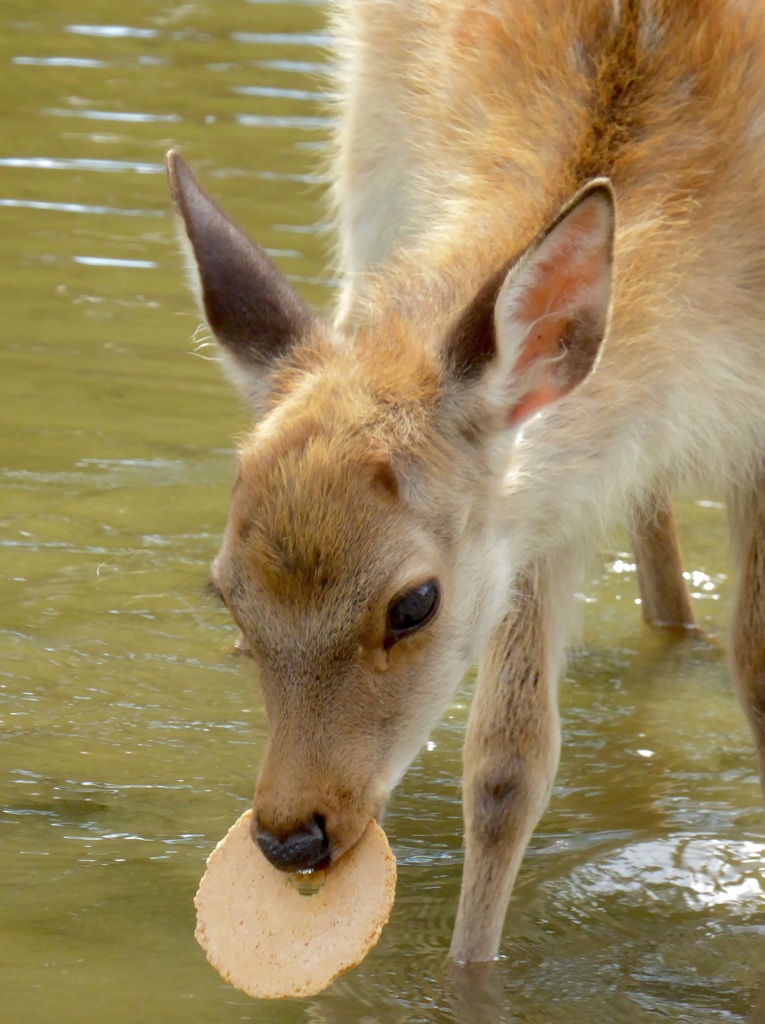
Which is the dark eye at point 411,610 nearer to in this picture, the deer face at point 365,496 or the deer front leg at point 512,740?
the deer face at point 365,496

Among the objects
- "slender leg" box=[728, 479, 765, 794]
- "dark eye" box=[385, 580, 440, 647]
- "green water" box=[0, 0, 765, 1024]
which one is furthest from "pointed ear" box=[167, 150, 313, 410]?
"green water" box=[0, 0, 765, 1024]

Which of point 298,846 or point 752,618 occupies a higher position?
point 298,846

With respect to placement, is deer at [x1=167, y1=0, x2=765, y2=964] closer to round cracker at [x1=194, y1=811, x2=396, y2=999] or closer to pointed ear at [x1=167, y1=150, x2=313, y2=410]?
pointed ear at [x1=167, y1=150, x2=313, y2=410]

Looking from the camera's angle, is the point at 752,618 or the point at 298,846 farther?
the point at 752,618

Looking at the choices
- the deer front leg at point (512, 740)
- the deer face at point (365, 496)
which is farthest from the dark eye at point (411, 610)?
the deer front leg at point (512, 740)

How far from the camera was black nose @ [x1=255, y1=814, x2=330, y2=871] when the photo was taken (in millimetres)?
4664

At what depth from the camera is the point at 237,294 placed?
523 centimetres

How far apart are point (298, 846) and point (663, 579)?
361 cm

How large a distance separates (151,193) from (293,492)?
26.3 ft

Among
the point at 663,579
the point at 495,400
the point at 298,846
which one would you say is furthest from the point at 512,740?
the point at 663,579

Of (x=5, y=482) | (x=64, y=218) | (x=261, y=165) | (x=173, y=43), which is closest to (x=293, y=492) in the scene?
(x=5, y=482)

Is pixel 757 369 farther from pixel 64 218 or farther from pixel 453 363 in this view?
pixel 64 218

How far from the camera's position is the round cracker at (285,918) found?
4.89 metres

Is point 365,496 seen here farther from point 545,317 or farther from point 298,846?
point 298,846
